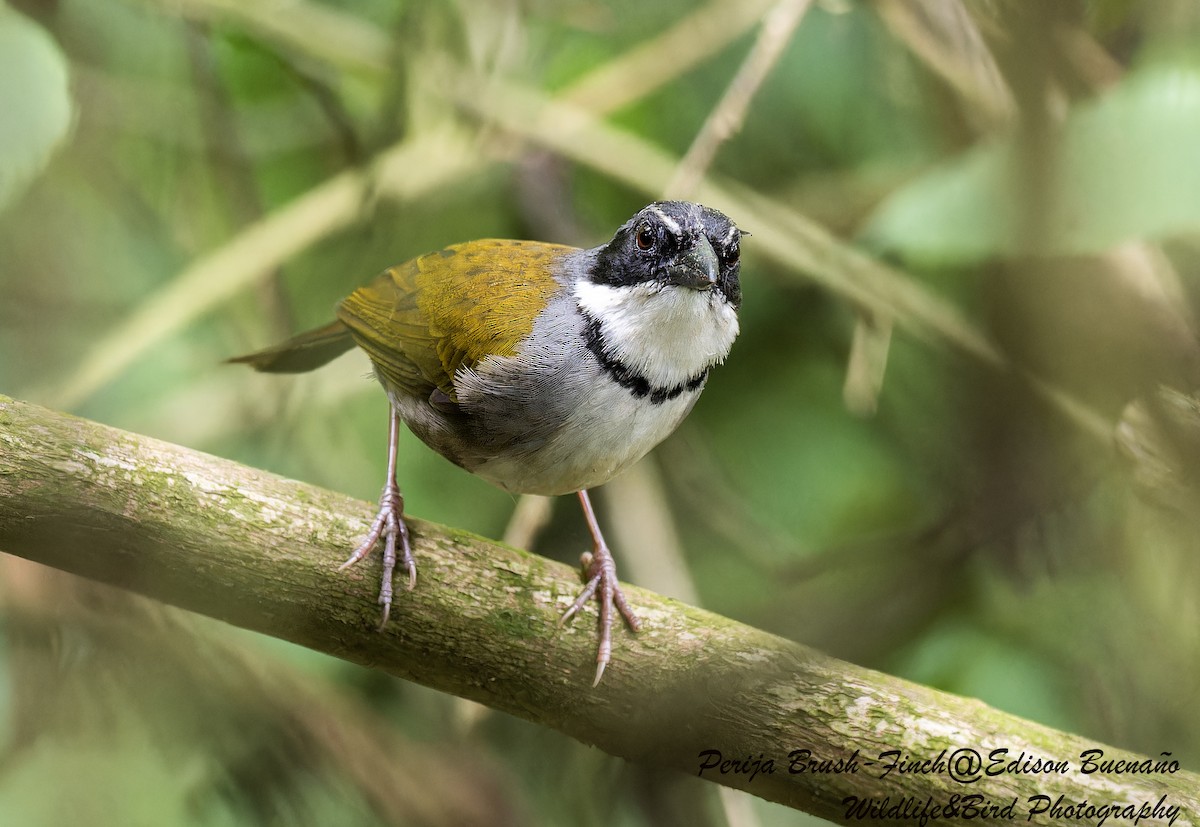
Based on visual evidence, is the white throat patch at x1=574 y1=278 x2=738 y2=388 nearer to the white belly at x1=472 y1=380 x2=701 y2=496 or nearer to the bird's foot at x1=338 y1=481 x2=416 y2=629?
the white belly at x1=472 y1=380 x2=701 y2=496

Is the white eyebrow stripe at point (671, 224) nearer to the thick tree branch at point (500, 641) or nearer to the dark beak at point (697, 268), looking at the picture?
the dark beak at point (697, 268)

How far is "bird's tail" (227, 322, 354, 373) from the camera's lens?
3443mm

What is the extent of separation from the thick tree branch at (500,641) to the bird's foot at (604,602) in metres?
0.03

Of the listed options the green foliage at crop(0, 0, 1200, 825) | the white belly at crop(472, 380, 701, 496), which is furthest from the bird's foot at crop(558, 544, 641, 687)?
the green foliage at crop(0, 0, 1200, 825)

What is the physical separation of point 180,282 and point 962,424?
10.1 ft

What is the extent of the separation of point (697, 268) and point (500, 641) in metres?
1.06

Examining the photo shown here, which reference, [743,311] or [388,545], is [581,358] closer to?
[388,545]

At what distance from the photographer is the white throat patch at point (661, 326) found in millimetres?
2799

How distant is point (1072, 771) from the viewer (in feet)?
7.76

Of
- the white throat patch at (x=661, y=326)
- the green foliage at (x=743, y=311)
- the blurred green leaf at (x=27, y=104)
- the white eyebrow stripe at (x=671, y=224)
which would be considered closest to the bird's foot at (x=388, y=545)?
the green foliage at (x=743, y=311)

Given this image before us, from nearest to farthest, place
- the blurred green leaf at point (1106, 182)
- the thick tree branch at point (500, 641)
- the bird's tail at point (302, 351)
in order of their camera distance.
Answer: the blurred green leaf at point (1106, 182)
the thick tree branch at point (500, 641)
the bird's tail at point (302, 351)

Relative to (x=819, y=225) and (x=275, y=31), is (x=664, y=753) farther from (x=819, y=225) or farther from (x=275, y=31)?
(x=275, y=31)

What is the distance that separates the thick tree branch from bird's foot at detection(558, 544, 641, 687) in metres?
0.03

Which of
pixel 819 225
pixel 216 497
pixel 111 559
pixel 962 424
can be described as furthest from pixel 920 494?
pixel 111 559
